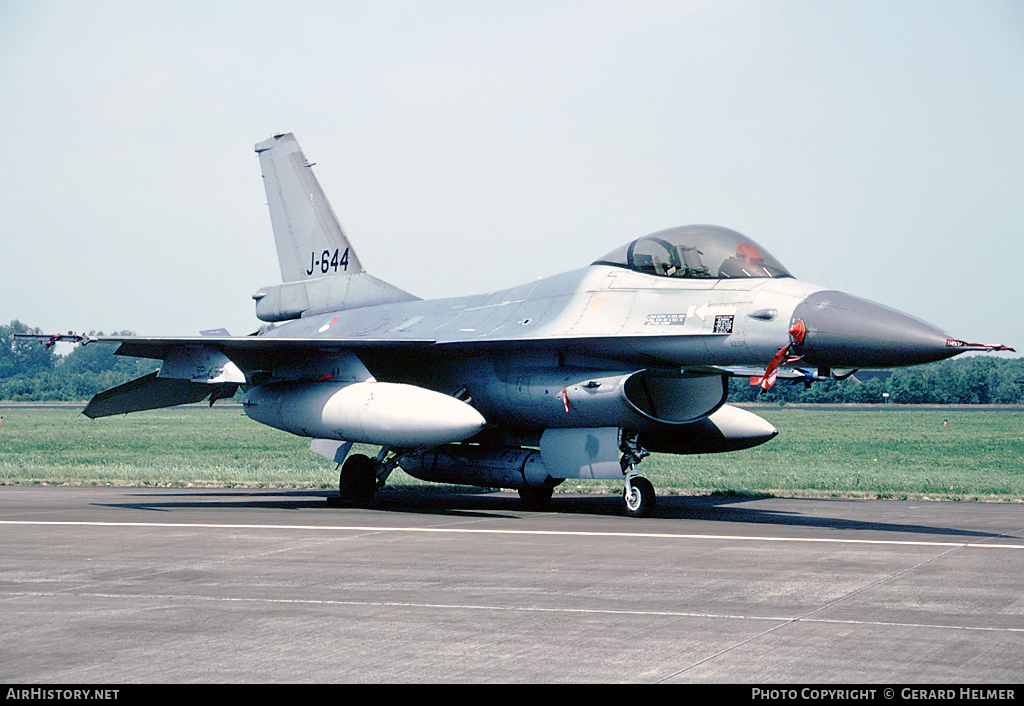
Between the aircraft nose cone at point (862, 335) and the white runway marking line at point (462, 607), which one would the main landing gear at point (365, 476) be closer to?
the aircraft nose cone at point (862, 335)

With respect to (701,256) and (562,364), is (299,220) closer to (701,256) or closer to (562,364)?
(562,364)

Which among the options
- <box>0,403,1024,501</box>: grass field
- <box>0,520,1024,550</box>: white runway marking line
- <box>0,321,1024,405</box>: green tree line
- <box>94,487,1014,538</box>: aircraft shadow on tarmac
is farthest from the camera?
<box>0,321,1024,405</box>: green tree line

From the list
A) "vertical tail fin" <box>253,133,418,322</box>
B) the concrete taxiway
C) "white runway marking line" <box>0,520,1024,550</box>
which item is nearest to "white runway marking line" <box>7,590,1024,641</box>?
the concrete taxiway

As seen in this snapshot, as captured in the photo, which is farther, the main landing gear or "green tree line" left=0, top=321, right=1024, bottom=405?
"green tree line" left=0, top=321, right=1024, bottom=405

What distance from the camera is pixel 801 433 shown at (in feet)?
155

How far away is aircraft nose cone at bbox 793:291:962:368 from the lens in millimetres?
11039

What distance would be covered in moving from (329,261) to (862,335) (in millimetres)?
10512

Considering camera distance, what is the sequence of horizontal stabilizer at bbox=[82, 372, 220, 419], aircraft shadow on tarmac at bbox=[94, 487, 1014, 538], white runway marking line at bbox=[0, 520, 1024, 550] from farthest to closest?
1. horizontal stabilizer at bbox=[82, 372, 220, 419]
2. aircraft shadow on tarmac at bbox=[94, 487, 1014, 538]
3. white runway marking line at bbox=[0, 520, 1024, 550]

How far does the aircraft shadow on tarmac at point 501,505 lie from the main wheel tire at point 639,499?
6.4 inches

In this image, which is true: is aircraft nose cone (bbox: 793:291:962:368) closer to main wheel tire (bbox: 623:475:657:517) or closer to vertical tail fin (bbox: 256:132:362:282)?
main wheel tire (bbox: 623:475:657:517)

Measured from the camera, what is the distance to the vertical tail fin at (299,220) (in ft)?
63.2

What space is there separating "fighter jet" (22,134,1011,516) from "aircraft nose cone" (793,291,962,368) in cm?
1
